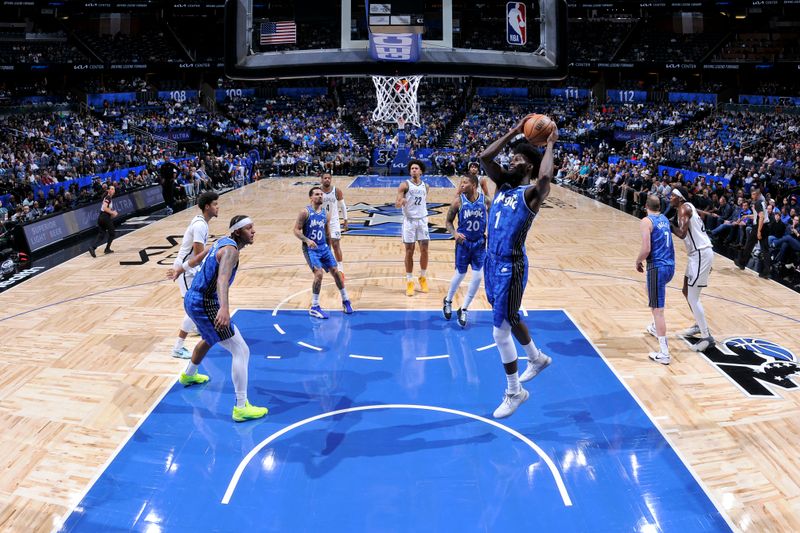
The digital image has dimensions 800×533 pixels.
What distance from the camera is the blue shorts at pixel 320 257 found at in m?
8.45

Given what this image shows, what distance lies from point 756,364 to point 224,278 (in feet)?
18.8

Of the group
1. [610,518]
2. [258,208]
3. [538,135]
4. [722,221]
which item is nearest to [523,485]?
[610,518]

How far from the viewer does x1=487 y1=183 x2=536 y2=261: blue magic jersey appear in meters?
4.84

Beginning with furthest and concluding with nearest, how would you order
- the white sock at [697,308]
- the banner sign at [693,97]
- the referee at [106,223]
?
1. the banner sign at [693,97]
2. the referee at [106,223]
3. the white sock at [697,308]

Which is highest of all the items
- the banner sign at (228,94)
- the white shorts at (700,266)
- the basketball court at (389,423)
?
the banner sign at (228,94)

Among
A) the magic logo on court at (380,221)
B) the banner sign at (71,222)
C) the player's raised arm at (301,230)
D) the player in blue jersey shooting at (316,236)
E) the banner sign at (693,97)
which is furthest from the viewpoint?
the banner sign at (693,97)

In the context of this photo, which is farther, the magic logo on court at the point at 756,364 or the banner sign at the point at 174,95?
the banner sign at the point at 174,95

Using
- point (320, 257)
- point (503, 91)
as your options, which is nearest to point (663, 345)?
point (320, 257)

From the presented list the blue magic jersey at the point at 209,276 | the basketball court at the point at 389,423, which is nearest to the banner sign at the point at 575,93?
the basketball court at the point at 389,423

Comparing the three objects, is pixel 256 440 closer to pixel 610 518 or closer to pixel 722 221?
pixel 610 518

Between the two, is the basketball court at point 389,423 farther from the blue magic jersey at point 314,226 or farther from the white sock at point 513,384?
the blue magic jersey at point 314,226

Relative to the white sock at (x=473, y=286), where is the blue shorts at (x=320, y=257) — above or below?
above

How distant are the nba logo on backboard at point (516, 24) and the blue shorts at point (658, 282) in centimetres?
348

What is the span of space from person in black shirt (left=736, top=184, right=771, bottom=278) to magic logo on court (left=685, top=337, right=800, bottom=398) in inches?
159
